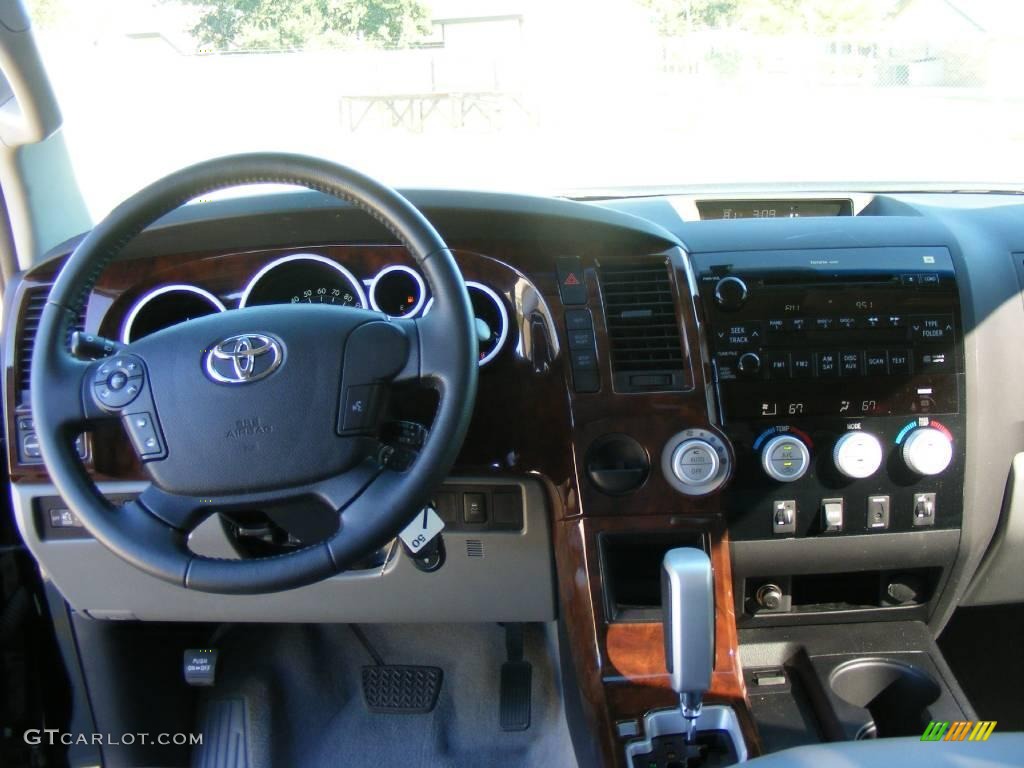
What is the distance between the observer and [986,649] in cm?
261

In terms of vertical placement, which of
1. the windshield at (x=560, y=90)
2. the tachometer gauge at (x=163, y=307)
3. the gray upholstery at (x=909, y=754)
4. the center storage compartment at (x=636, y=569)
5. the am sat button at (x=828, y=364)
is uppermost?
the windshield at (x=560, y=90)

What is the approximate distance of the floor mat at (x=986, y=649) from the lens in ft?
8.37

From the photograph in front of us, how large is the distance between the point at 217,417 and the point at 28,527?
882 millimetres

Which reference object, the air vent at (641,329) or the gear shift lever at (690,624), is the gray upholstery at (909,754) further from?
the air vent at (641,329)

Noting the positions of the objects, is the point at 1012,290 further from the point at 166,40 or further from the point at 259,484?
the point at 166,40

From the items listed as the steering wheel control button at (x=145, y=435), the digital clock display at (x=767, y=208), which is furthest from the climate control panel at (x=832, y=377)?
the steering wheel control button at (x=145, y=435)

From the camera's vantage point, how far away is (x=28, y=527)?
1896 millimetres

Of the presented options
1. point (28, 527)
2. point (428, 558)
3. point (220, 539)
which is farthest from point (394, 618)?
point (28, 527)

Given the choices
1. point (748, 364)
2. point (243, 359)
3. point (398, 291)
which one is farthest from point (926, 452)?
point (243, 359)

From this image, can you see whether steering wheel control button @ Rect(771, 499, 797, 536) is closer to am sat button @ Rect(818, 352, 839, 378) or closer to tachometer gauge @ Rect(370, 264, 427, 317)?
am sat button @ Rect(818, 352, 839, 378)

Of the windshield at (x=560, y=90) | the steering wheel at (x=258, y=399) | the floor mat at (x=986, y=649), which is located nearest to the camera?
the steering wheel at (x=258, y=399)

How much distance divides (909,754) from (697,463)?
72 centimetres

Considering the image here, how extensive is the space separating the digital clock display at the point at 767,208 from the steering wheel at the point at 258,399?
4.10ft

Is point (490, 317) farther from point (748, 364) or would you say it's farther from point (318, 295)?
point (748, 364)
